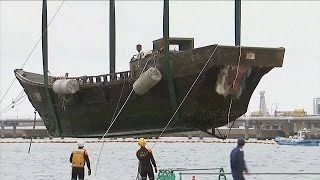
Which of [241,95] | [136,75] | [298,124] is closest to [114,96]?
[136,75]

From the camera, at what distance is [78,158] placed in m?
20.0

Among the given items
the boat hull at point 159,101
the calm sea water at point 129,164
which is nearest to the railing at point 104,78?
the boat hull at point 159,101

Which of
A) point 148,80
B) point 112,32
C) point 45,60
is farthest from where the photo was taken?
point 112,32

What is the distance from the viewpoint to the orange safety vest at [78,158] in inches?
785

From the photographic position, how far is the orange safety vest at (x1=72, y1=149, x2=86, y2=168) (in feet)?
65.4

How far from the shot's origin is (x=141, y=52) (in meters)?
20.0

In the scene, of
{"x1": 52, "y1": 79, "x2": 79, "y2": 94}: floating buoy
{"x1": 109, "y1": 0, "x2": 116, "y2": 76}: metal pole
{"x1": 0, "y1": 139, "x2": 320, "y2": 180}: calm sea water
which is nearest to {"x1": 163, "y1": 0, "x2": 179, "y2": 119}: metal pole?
{"x1": 52, "y1": 79, "x2": 79, "y2": 94}: floating buoy

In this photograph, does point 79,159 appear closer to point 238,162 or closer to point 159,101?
point 159,101

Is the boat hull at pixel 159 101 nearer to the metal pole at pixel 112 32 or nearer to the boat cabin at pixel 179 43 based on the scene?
the boat cabin at pixel 179 43

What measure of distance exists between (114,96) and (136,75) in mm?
1130

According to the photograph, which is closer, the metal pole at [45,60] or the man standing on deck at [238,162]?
the man standing on deck at [238,162]

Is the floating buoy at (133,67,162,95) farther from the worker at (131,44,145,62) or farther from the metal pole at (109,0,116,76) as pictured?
the metal pole at (109,0,116,76)

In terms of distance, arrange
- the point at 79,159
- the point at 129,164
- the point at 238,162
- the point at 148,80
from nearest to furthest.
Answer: the point at 238,162
the point at 148,80
the point at 79,159
the point at 129,164

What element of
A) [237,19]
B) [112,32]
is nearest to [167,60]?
[237,19]
